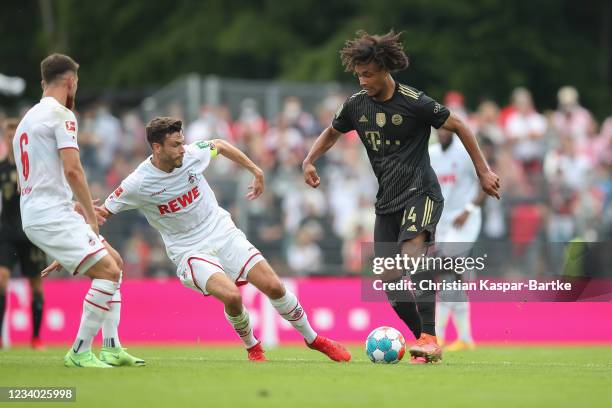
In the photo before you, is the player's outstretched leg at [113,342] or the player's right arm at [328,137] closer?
the player's outstretched leg at [113,342]

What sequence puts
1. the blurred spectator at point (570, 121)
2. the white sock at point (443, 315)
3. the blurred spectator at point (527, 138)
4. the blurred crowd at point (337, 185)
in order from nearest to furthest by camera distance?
the white sock at point (443, 315) < the blurred crowd at point (337, 185) < the blurred spectator at point (527, 138) < the blurred spectator at point (570, 121)

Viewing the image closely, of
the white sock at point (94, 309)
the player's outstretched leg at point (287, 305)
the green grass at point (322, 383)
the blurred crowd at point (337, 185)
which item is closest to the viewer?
the green grass at point (322, 383)

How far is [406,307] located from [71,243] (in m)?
3.15

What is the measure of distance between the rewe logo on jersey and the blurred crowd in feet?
30.3

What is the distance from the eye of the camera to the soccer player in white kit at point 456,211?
15609mm

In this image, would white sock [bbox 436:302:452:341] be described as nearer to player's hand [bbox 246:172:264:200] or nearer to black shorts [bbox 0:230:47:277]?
player's hand [bbox 246:172:264:200]

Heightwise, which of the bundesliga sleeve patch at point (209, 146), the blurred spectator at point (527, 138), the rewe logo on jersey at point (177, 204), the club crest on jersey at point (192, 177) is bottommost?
the rewe logo on jersey at point (177, 204)

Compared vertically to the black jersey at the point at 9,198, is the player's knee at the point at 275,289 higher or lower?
lower

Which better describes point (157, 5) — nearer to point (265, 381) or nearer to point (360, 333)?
point (360, 333)

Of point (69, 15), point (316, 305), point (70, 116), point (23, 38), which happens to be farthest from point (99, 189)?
point (23, 38)

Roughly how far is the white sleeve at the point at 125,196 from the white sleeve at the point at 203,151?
0.62 metres

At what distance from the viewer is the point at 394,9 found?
3200 cm

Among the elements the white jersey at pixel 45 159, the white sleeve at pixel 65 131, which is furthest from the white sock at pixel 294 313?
the white sleeve at pixel 65 131

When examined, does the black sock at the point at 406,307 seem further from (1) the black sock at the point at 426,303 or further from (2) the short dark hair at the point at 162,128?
(2) the short dark hair at the point at 162,128
